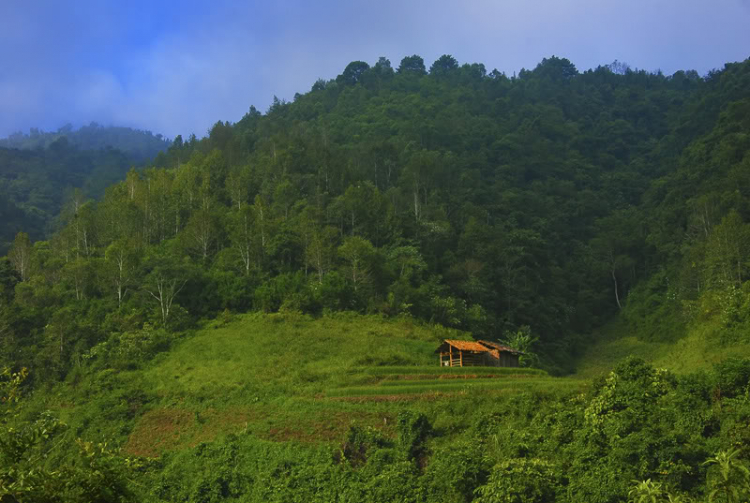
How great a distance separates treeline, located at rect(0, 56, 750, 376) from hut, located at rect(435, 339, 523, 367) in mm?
9761

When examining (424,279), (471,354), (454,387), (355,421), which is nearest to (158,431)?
(355,421)

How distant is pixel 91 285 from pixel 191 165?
2212 centimetres

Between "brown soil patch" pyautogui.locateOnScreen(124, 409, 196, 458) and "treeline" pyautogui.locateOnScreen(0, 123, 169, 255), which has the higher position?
"treeline" pyautogui.locateOnScreen(0, 123, 169, 255)

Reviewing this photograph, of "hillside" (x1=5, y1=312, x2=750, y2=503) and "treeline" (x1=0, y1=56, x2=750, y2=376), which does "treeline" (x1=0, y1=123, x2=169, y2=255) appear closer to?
"treeline" (x1=0, y1=56, x2=750, y2=376)

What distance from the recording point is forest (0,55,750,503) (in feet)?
80.2

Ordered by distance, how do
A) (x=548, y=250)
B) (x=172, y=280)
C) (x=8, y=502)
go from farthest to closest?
(x=548, y=250)
(x=172, y=280)
(x=8, y=502)

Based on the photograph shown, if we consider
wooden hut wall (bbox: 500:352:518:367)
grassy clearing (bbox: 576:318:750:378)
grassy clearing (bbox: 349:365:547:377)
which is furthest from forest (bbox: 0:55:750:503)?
wooden hut wall (bbox: 500:352:518:367)

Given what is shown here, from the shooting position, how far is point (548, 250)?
72625 mm

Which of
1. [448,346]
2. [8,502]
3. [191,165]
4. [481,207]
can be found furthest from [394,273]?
[8,502]

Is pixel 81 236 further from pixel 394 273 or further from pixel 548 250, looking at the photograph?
pixel 548 250

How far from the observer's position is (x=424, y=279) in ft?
190

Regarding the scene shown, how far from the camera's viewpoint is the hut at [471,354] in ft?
135

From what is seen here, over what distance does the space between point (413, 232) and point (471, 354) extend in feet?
77.2

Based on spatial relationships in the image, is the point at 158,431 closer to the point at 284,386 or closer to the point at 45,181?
the point at 284,386
